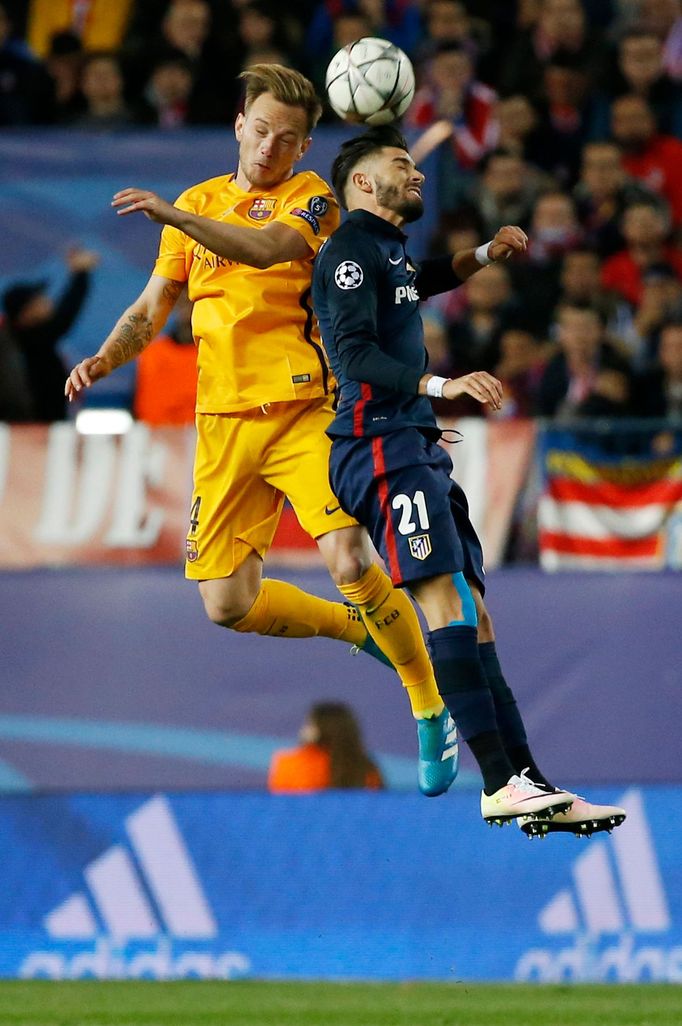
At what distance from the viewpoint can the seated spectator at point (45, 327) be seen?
11.4 m

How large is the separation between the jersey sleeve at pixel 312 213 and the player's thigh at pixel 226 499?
68 cm

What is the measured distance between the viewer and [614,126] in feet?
41.9

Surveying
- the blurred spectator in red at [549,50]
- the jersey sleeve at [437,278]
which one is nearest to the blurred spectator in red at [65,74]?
the blurred spectator in red at [549,50]

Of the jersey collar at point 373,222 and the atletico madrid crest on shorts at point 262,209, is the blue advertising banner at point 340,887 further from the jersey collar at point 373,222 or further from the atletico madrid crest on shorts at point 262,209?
the jersey collar at point 373,222

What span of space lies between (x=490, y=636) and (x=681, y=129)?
24.4 feet

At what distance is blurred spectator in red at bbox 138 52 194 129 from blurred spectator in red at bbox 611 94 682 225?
2918 mm

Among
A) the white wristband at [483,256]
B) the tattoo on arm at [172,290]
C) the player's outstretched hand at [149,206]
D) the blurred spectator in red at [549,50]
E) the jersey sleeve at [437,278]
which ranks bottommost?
the tattoo on arm at [172,290]

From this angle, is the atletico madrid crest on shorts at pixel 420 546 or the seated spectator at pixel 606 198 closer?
the atletico madrid crest on shorts at pixel 420 546

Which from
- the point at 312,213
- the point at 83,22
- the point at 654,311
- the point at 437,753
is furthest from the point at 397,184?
the point at 83,22

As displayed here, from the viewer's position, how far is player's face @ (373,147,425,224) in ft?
20.9

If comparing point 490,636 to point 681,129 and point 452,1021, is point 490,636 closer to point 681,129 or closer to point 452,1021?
point 452,1021

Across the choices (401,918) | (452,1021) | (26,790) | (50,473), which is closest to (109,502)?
(50,473)

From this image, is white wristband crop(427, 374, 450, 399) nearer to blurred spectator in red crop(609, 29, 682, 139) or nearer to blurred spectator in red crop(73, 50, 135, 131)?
blurred spectator in red crop(73, 50, 135, 131)

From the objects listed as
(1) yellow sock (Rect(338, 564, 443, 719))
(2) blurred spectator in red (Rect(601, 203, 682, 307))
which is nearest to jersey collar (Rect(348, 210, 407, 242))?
(1) yellow sock (Rect(338, 564, 443, 719))
